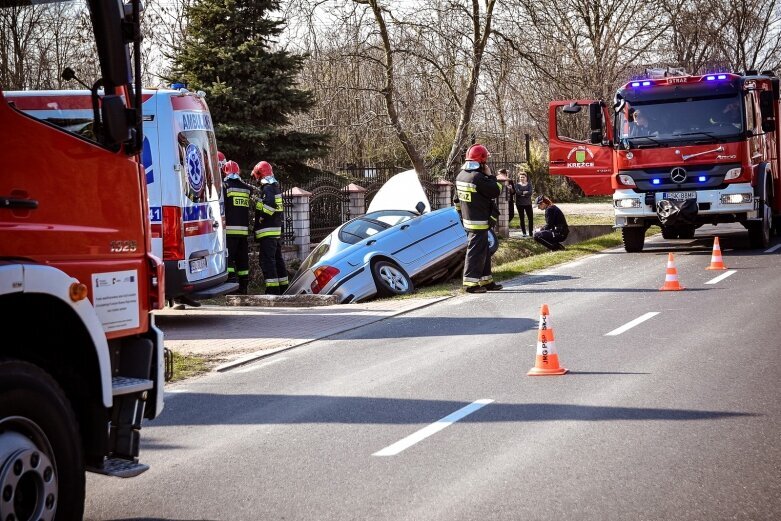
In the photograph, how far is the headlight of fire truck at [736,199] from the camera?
19500 millimetres

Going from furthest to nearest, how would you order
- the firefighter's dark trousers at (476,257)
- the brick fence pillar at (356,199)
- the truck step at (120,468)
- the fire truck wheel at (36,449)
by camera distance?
the brick fence pillar at (356,199) < the firefighter's dark trousers at (476,257) < the truck step at (120,468) < the fire truck wheel at (36,449)

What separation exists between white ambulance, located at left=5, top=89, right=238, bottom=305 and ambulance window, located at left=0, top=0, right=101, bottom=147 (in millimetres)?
6854

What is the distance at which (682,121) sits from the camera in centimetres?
1995

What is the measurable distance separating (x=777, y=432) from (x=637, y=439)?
910mm

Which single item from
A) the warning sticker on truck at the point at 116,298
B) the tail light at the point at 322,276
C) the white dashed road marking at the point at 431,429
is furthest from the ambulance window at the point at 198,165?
the warning sticker on truck at the point at 116,298

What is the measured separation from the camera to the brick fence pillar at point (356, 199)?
25.3m

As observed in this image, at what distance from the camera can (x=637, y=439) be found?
675cm

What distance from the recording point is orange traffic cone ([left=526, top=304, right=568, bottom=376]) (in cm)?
912

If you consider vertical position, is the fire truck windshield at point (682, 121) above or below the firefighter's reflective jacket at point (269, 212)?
above

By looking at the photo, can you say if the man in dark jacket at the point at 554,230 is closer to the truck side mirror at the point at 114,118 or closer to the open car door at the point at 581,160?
the open car door at the point at 581,160

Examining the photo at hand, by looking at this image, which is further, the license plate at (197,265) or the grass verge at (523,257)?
the grass verge at (523,257)

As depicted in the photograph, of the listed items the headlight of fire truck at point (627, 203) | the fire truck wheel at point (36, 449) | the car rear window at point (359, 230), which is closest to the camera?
the fire truck wheel at point (36, 449)

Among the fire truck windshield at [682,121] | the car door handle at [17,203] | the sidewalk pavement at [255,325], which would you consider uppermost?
the fire truck windshield at [682,121]

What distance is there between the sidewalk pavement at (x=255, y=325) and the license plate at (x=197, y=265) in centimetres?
76
